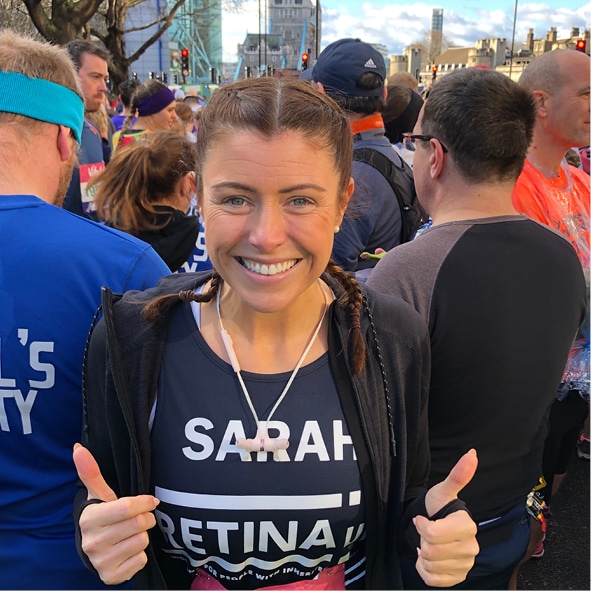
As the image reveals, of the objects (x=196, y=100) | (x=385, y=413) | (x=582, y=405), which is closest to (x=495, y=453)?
(x=385, y=413)

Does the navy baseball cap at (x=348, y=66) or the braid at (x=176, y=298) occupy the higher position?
the navy baseball cap at (x=348, y=66)

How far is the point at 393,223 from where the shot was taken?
302 centimetres

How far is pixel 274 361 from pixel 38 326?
0.64 m

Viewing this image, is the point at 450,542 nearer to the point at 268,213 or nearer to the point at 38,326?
the point at 268,213

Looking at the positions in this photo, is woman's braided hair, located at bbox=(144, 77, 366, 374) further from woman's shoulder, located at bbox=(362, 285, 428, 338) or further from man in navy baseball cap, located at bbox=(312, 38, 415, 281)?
man in navy baseball cap, located at bbox=(312, 38, 415, 281)

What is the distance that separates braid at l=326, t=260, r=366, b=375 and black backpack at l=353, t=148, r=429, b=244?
1.57m

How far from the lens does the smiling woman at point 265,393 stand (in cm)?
131

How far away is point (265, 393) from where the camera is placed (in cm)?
137


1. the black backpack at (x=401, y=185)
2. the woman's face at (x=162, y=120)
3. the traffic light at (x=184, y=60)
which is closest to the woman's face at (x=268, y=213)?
the black backpack at (x=401, y=185)

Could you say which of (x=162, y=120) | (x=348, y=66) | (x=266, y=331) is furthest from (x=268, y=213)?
(x=162, y=120)

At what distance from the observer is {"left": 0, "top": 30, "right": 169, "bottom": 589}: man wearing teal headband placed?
59.5 inches

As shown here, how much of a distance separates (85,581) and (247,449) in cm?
74

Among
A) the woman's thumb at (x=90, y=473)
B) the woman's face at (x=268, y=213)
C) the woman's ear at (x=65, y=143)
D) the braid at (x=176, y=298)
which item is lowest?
the woman's thumb at (x=90, y=473)

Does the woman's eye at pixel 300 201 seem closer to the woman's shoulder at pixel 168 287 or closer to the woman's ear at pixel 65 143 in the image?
the woman's shoulder at pixel 168 287
